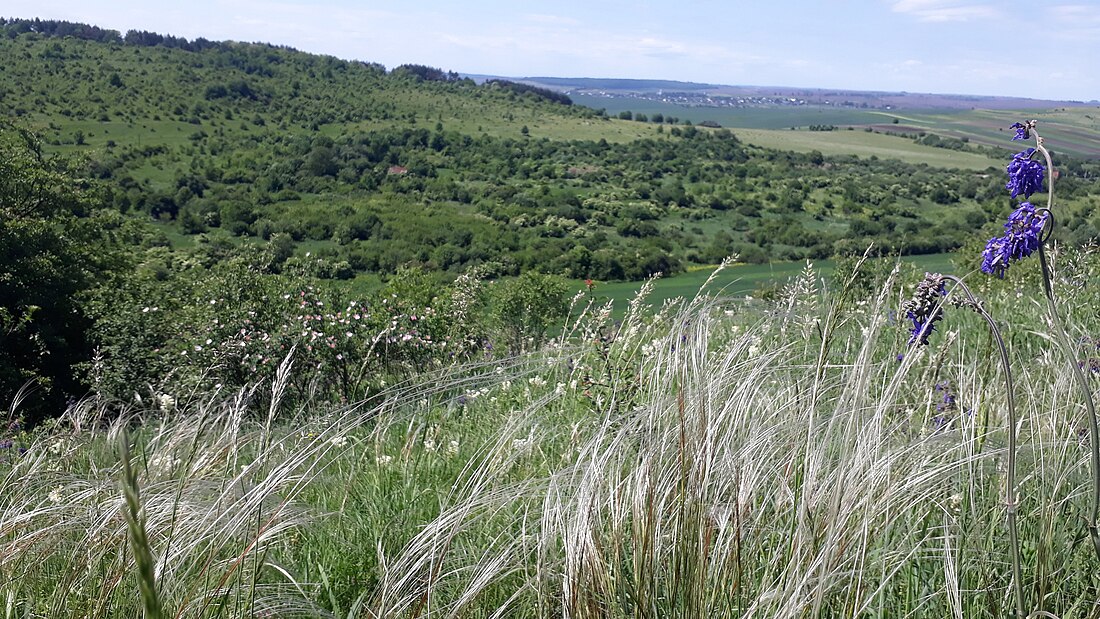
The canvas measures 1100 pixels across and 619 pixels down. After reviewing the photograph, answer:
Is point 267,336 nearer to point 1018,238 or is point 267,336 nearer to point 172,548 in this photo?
point 172,548

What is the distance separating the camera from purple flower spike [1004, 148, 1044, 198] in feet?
6.53

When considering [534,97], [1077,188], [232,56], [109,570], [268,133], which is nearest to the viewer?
[109,570]

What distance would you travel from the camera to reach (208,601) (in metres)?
1.68

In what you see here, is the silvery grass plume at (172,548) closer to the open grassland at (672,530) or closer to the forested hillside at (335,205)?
the open grassland at (672,530)

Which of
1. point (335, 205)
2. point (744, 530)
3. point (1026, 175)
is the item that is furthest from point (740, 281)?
point (335, 205)

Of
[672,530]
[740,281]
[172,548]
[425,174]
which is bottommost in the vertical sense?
[425,174]

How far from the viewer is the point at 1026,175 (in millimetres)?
2000

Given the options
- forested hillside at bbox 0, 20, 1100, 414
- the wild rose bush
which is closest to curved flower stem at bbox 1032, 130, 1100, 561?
forested hillside at bbox 0, 20, 1100, 414

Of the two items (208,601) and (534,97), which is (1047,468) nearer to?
(208,601)

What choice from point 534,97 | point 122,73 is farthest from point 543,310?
point 534,97

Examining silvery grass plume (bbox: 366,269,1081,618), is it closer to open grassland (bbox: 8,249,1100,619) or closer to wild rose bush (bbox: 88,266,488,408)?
open grassland (bbox: 8,249,1100,619)

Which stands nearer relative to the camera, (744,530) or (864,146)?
(744,530)

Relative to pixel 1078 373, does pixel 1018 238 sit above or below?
above

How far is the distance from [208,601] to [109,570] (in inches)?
11.7
